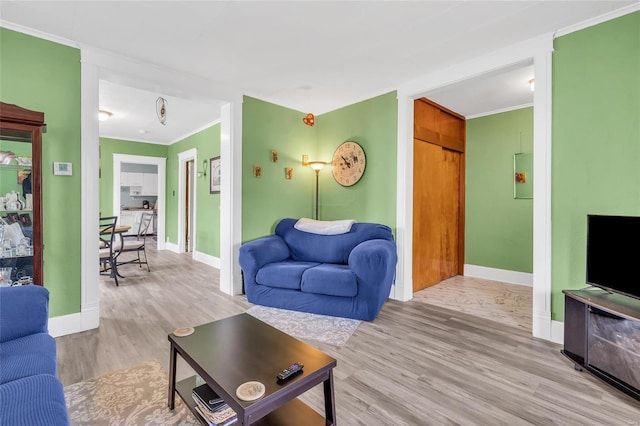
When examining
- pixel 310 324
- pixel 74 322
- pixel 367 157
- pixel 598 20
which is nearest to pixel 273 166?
pixel 367 157

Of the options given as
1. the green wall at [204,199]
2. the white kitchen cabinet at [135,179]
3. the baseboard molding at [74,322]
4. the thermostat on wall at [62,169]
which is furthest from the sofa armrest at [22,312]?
the white kitchen cabinet at [135,179]

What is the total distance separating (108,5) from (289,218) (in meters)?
2.79

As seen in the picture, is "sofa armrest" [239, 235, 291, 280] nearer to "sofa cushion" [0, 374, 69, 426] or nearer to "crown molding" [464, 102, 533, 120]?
"sofa cushion" [0, 374, 69, 426]

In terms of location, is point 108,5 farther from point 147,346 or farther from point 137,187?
point 137,187

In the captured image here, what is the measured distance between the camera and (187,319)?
2.88m

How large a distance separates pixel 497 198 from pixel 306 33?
3613mm

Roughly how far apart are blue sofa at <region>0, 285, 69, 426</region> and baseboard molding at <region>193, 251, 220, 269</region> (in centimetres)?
363

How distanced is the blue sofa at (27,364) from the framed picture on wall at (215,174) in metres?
3.81

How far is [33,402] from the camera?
103 centimetres

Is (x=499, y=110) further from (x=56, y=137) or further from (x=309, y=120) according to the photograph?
(x=56, y=137)

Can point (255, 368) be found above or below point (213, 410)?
above

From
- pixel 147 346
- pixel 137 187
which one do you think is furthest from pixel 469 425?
pixel 137 187

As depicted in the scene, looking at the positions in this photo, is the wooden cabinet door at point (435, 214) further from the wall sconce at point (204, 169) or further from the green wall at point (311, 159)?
the wall sconce at point (204, 169)

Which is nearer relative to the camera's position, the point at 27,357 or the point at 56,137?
the point at 27,357
